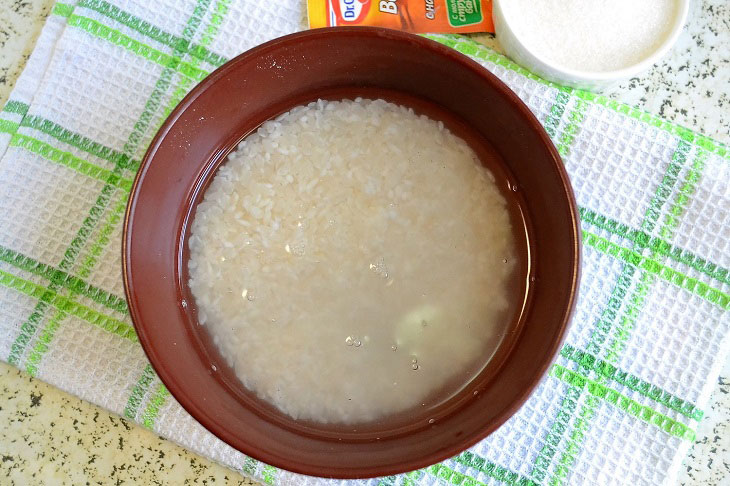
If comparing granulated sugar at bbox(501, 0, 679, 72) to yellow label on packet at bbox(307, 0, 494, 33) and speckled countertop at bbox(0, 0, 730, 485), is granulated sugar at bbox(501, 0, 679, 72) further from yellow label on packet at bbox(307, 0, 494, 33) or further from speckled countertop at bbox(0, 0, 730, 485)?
speckled countertop at bbox(0, 0, 730, 485)

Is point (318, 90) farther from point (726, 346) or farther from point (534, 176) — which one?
point (726, 346)

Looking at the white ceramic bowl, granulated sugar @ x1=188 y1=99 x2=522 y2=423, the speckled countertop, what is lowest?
the speckled countertop

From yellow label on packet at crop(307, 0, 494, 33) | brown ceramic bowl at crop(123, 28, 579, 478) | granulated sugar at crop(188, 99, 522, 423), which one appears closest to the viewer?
brown ceramic bowl at crop(123, 28, 579, 478)

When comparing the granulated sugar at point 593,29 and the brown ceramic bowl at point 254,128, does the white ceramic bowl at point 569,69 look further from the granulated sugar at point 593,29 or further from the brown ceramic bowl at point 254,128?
the brown ceramic bowl at point 254,128

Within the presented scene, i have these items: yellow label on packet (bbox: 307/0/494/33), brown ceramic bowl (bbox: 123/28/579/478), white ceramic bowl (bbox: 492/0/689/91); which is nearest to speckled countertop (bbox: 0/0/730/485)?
brown ceramic bowl (bbox: 123/28/579/478)

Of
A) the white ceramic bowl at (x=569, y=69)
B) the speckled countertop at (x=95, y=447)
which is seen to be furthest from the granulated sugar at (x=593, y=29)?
the speckled countertop at (x=95, y=447)

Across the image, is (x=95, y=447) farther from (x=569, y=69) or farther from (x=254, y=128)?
(x=569, y=69)
